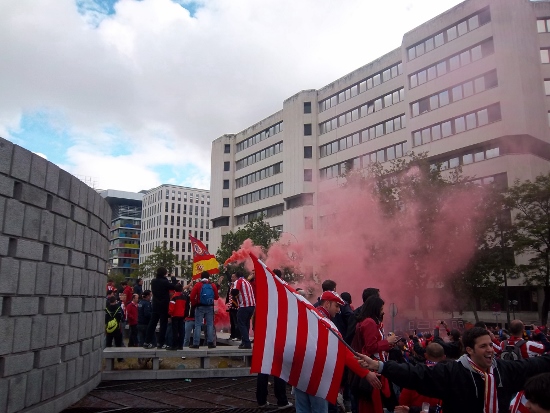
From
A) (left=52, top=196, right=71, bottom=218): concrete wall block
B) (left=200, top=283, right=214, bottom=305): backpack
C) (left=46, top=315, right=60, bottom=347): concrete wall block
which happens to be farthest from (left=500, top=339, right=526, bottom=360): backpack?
(left=52, top=196, right=71, bottom=218): concrete wall block

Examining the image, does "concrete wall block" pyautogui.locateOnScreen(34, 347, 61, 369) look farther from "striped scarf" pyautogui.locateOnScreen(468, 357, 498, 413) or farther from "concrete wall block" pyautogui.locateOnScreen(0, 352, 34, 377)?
"striped scarf" pyautogui.locateOnScreen(468, 357, 498, 413)

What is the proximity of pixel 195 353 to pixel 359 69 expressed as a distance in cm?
4206

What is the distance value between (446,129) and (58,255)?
35.0 m

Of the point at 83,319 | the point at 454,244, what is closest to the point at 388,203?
the point at 454,244

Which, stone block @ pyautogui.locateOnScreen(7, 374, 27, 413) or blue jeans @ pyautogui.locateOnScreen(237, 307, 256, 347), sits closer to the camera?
stone block @ pyautogui.locateOnScreen(7, 374, 27, 413)

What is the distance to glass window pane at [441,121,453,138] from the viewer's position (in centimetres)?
3706

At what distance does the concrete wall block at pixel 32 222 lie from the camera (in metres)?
6.52

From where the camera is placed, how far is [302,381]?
465cm

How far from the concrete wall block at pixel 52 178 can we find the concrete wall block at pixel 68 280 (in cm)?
130

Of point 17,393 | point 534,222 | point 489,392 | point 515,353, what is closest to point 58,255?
point 17,393

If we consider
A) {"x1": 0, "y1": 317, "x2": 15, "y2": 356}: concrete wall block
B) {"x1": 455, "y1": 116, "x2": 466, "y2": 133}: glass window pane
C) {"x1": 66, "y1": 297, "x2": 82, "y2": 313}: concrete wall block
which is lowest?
{"x1": 0, "y1": 317, "x2": 15, "y2": 356}: concrete wall block

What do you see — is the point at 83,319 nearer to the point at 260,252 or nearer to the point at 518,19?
the point at 260,252

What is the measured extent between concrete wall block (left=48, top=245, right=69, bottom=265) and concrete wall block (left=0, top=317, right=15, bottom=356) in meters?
1.23

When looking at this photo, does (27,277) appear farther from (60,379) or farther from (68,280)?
(60,379)
